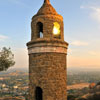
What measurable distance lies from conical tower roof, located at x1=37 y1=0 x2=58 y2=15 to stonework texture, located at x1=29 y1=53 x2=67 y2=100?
9.13 feet

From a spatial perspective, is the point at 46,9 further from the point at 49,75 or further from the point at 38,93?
the point at 38,93

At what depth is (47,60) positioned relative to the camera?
367 inches

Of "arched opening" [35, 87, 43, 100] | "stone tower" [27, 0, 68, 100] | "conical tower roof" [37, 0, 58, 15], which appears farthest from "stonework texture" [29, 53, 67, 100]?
"conical tower roof" [37, 0, 58, 15]

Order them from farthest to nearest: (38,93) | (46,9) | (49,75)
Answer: (46,9) < (38,93) < (49,75)

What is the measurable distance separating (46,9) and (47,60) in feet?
11.5

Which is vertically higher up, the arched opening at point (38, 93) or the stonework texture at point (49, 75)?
the stonework texture at point (49, 75)

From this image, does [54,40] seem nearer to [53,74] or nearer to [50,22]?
[50,22]

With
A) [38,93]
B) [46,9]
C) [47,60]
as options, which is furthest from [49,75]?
[46,9]

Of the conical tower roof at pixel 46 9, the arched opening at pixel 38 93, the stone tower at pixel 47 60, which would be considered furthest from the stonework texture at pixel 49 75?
the conical tower roof at pixel 46 9

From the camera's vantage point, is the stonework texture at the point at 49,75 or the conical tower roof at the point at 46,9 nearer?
the stonework texture at the point at 49,75

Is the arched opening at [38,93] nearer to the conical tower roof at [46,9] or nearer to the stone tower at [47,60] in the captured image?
the stone tower at [47,60]

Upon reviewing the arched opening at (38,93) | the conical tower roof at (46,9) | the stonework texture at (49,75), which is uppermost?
the conical tower roof at (46,9)

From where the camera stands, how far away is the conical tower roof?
10.0 metres

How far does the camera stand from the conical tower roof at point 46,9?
395 inches
